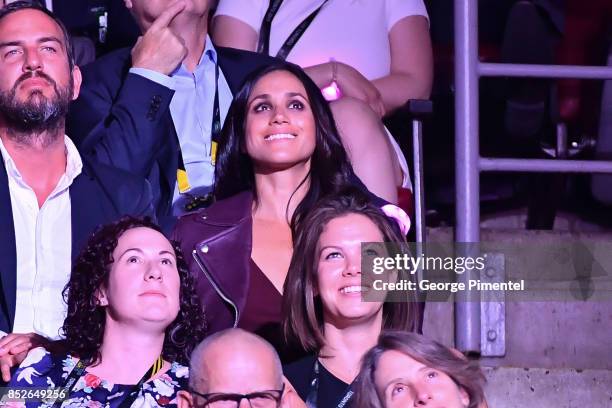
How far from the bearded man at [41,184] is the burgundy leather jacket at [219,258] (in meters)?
0.15

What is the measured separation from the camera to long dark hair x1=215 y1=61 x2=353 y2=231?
4.25 metres

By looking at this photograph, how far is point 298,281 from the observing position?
12.8 feet

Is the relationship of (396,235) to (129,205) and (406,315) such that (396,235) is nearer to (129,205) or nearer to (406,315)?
(406,315)

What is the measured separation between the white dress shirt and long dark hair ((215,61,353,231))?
1.45 ft

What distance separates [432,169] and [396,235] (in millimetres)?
1423

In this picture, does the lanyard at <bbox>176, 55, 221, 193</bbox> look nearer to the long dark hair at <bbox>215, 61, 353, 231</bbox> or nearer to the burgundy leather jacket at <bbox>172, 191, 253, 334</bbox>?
the long dark hair at <bbox>215, 61, 353, 231</bbox>

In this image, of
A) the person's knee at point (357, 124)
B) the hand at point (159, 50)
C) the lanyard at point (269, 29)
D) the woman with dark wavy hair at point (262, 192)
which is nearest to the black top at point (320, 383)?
the woman with dark wavy hair at point (262, 192)

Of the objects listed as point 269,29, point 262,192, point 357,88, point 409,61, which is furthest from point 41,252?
point 409,61

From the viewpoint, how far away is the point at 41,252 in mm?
3939

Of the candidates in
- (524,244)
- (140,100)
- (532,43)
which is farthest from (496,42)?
(140,100)

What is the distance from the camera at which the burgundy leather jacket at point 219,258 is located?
3.99 meters

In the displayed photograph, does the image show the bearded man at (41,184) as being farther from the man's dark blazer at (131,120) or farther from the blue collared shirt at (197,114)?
the blue collared shirt at (197,114)

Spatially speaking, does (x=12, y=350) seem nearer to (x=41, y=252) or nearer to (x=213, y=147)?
(x=41, y=252)

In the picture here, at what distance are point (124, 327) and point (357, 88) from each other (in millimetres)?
1277
